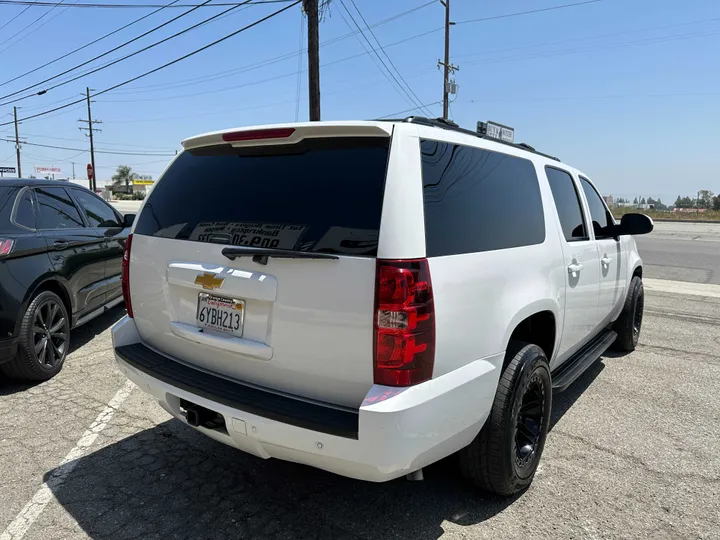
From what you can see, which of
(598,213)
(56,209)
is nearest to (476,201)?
(598,213)

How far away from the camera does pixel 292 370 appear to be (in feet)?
7.57

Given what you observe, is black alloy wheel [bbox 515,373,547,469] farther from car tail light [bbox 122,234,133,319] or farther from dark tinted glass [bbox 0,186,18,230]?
dark tinted glass [bbox 0,186,18,230]

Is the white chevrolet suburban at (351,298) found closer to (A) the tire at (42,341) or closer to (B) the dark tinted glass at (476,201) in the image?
(B) the dark tinted glass at (476,201)

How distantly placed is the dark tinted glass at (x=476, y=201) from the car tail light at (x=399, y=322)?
19 centimetres

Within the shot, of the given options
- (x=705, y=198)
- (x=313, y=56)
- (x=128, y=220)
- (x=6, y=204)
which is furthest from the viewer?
(x=705, y=198)

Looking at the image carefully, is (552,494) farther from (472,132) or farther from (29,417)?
(29,417)

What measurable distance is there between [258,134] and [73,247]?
3547mm

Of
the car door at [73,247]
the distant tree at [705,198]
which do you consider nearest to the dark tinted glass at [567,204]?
the car door at [73,247]

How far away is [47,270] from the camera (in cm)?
465

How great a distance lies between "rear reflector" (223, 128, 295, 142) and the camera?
2.50m

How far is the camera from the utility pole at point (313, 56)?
14.0 meters

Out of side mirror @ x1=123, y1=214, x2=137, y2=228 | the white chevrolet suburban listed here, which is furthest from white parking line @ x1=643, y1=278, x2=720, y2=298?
side mirror @ x1=123, y1=214, x2=137, y2=228

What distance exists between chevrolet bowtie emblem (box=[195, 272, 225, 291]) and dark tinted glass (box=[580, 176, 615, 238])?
3259 mm

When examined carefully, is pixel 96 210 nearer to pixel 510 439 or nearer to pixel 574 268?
pixel 574 268
